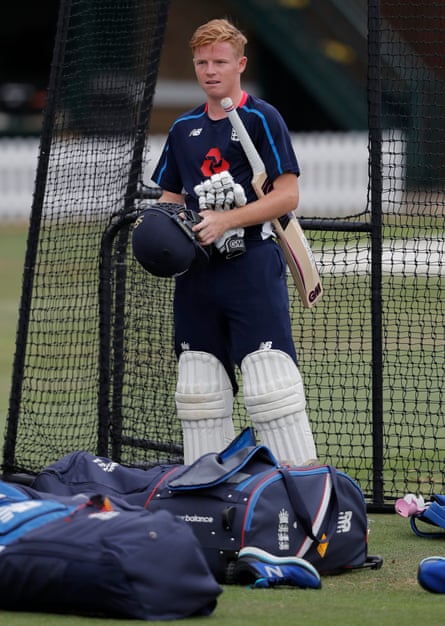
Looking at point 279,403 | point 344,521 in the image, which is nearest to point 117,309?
point 279,403

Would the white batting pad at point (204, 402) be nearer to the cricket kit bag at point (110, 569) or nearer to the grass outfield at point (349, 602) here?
the grass outfield at point (349, 602)

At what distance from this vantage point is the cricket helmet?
5.06 metres

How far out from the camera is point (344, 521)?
15.8ft

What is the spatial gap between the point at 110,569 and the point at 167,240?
154cm

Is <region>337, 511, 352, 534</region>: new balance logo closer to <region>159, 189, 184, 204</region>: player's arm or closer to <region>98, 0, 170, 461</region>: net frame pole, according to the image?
<region>159, 189, 184, 204</region>: player's arm

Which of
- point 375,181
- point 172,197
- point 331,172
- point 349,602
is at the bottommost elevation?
point 349,602

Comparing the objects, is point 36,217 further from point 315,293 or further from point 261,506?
point 261,506

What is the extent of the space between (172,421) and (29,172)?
14.1 meters

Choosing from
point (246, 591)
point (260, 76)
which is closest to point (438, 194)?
point (246, 591)

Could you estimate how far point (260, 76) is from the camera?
25203mm

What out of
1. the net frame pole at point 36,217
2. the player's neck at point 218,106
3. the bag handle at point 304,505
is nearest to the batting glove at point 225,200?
the player's neck at point 218,106

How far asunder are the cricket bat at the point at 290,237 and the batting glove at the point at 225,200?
96 mm

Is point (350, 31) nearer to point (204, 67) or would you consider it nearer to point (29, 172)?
point (29, 172)

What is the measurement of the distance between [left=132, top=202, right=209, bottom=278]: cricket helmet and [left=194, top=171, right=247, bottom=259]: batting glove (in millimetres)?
74
